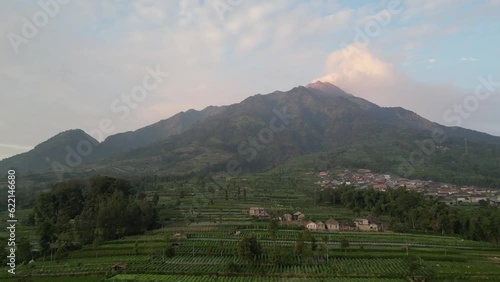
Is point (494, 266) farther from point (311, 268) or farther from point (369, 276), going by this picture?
point (311, 268)

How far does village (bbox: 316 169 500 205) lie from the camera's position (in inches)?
2800

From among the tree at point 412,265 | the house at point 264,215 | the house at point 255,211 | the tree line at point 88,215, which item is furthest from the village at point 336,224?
the tree line at point 88,215

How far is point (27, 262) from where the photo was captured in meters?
32.4

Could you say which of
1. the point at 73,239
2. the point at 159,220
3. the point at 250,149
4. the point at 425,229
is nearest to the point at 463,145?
the point at 250,149

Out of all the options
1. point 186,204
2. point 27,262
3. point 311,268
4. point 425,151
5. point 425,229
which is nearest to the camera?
point 311,268

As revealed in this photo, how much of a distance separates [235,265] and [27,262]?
19344 mm

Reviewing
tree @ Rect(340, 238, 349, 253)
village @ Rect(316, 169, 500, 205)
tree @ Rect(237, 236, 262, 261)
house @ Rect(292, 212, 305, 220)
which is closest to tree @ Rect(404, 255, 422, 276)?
tree @ Rect(340, 238, 349, 253)

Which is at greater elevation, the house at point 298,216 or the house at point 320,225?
the house at point 298,216

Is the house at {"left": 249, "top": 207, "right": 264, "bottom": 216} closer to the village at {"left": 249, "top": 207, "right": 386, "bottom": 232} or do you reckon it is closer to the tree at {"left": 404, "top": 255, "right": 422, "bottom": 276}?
the village at {"left": 249, "top": 207, "right": 386, "bottom": 232}

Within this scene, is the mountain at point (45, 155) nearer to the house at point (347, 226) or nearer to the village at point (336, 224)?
the village at point (336, 224)

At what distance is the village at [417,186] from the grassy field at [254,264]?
107 ft

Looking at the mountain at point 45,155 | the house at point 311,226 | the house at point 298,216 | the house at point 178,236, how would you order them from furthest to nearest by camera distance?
1. the mountain at point 45,155
2. the house at point 298,216
3. the house at point 311,226
4. the house at point 178,236

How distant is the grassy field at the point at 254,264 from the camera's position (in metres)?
27.8

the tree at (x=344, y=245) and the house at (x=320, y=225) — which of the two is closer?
the tree at (x=344, y=245)
